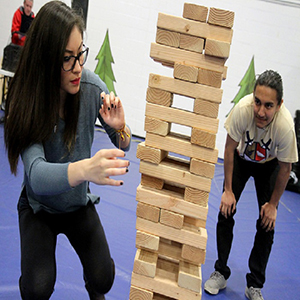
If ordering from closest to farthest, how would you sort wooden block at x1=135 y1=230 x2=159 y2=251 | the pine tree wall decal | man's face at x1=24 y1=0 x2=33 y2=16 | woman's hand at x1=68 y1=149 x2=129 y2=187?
woman's hand at x1=68 y1=149 x2=129 y2=187 < wooden block at x1=135 y1=230 x2=159 y2=251 < man's face at x1=24 y1=0 x2=33 y2=16 < the pine tree wall decal

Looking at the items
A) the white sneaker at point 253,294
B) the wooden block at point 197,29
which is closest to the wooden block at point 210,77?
the wooden block at point 197,29

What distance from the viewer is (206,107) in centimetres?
157

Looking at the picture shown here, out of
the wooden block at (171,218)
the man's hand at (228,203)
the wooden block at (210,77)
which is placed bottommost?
the man's hand at (228,203)

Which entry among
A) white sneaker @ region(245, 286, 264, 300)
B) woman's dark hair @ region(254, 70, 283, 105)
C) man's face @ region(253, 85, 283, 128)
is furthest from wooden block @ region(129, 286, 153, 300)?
woman's dark hair @ region(254, 70, 283, 105)

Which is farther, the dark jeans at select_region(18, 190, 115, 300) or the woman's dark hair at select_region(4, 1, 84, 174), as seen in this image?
the dark jeans at select_region(18, 190, 115, 300)

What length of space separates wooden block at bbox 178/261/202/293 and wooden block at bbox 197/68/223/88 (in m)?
0.88

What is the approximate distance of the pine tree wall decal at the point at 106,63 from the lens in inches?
238

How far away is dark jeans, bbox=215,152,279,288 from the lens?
2.53 metres

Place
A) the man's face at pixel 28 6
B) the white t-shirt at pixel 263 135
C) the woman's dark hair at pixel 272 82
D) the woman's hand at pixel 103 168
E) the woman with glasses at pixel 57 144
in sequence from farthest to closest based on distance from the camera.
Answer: the man's face at pixel 28 6 < the white t-shirt at pixel 263 135 < the woman's dark hair at pixel 272 82 < the woman with glasses at pixel 57 144 < the woman's hand at pixel 103 168

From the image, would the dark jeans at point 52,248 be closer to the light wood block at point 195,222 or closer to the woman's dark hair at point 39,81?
the woman's dark hair at point 39,81

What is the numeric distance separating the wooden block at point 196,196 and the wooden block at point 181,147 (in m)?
0.16

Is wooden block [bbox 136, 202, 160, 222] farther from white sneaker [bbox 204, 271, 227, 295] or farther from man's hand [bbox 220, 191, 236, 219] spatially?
white sneaker [bbox 204, 271, 227, 295]

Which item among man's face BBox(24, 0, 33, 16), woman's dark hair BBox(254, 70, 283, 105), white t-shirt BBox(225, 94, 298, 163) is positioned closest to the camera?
woman's dark hair BBox(254, 70, 283, 105)

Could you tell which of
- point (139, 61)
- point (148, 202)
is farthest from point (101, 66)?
point (148, 202)
